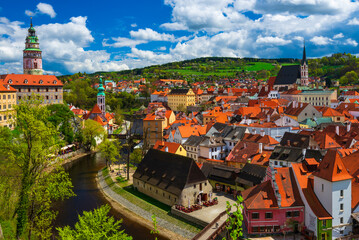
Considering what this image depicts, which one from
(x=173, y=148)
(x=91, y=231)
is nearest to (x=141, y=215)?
(x=173, y=148)

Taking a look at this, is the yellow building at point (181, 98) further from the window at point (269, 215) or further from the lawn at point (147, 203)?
the window at point (269, 215)

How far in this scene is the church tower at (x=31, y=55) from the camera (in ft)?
296

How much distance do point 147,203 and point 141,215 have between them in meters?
2.20

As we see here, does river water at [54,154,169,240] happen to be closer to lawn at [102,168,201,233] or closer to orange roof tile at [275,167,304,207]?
lawn at [102,168,201,233]

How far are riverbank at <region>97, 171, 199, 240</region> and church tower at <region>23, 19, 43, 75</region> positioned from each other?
204 ft

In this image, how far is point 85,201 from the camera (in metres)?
36.8

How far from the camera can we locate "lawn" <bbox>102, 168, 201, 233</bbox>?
1139 inches

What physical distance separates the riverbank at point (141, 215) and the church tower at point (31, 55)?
204ft

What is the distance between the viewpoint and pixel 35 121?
1911 cm

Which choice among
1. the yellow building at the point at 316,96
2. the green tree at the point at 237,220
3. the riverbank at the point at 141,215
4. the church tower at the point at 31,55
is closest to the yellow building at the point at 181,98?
the yellow building at the point at 316,96

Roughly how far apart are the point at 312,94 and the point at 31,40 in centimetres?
8694

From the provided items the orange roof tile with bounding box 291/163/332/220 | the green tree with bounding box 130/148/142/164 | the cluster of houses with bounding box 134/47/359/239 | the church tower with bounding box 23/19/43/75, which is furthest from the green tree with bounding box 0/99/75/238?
the church tower with bounding box 23/19/43/75

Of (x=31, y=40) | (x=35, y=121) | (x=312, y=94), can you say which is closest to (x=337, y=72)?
(x=312, y=94)

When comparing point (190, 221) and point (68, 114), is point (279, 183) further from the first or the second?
point (68, 114)
